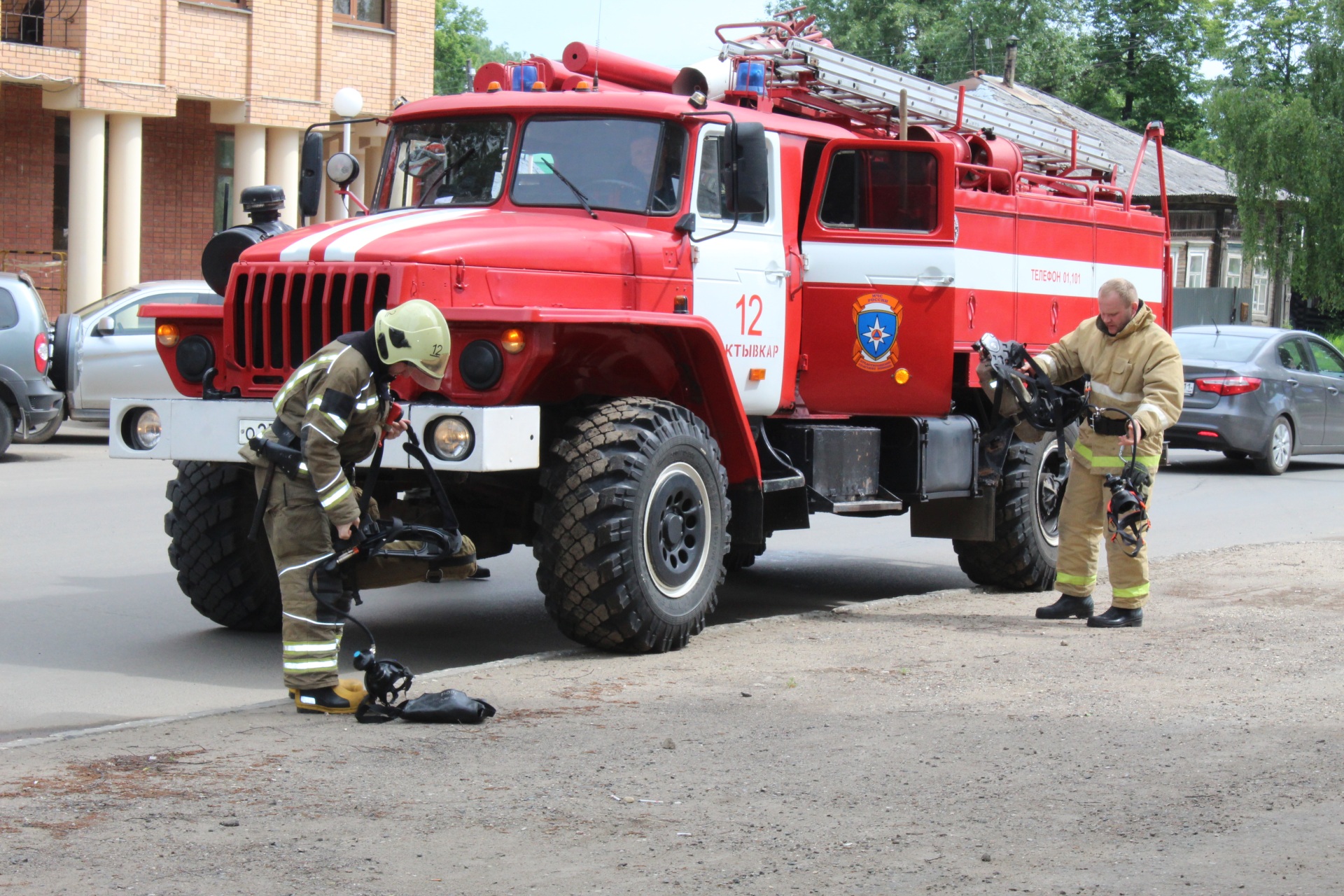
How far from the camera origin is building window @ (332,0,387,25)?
28.5 m

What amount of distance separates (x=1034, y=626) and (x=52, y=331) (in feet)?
38.2

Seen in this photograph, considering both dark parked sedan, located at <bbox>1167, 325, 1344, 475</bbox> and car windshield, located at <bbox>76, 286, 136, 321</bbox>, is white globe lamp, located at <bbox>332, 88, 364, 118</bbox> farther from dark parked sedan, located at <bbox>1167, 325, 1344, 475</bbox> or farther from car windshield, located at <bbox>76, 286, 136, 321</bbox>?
dark parked sedan, located at <bbox>1167, 325, 1344, 475</bbox>

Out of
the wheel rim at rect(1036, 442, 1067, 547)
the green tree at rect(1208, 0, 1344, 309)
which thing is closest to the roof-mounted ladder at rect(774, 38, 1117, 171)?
the wheel rim at rect(1036, 442, 1067, 547)

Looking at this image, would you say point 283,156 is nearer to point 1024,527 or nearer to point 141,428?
point 1024,527

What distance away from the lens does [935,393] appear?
9.38 m

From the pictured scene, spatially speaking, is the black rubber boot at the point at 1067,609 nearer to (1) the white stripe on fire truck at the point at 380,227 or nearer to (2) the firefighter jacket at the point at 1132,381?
(2) the firefighter jacket at the point at 1132,381

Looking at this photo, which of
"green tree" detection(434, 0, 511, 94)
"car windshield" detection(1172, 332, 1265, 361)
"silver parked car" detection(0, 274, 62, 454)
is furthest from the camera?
"green tree" detection(434, 0, 511, 94)

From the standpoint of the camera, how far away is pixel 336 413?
6.41 metres

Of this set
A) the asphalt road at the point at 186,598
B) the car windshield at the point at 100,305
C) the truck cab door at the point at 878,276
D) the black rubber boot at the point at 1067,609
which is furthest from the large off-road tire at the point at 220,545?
the car windshield at the point at 100,305

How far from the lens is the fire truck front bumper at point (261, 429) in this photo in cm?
692

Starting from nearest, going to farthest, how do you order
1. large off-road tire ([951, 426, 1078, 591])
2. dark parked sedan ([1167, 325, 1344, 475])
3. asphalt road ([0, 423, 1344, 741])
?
asphalt road ([0, 423, 1344, 741]) < large off-road tire ([951, 426, 1078, 591]) < dark parked sedan ([1167, 325, 1344, 475])

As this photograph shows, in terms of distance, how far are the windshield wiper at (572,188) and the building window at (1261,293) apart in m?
46.1

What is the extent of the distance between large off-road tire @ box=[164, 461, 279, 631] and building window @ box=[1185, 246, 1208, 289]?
151 ft

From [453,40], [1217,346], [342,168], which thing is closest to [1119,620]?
[342,168]
